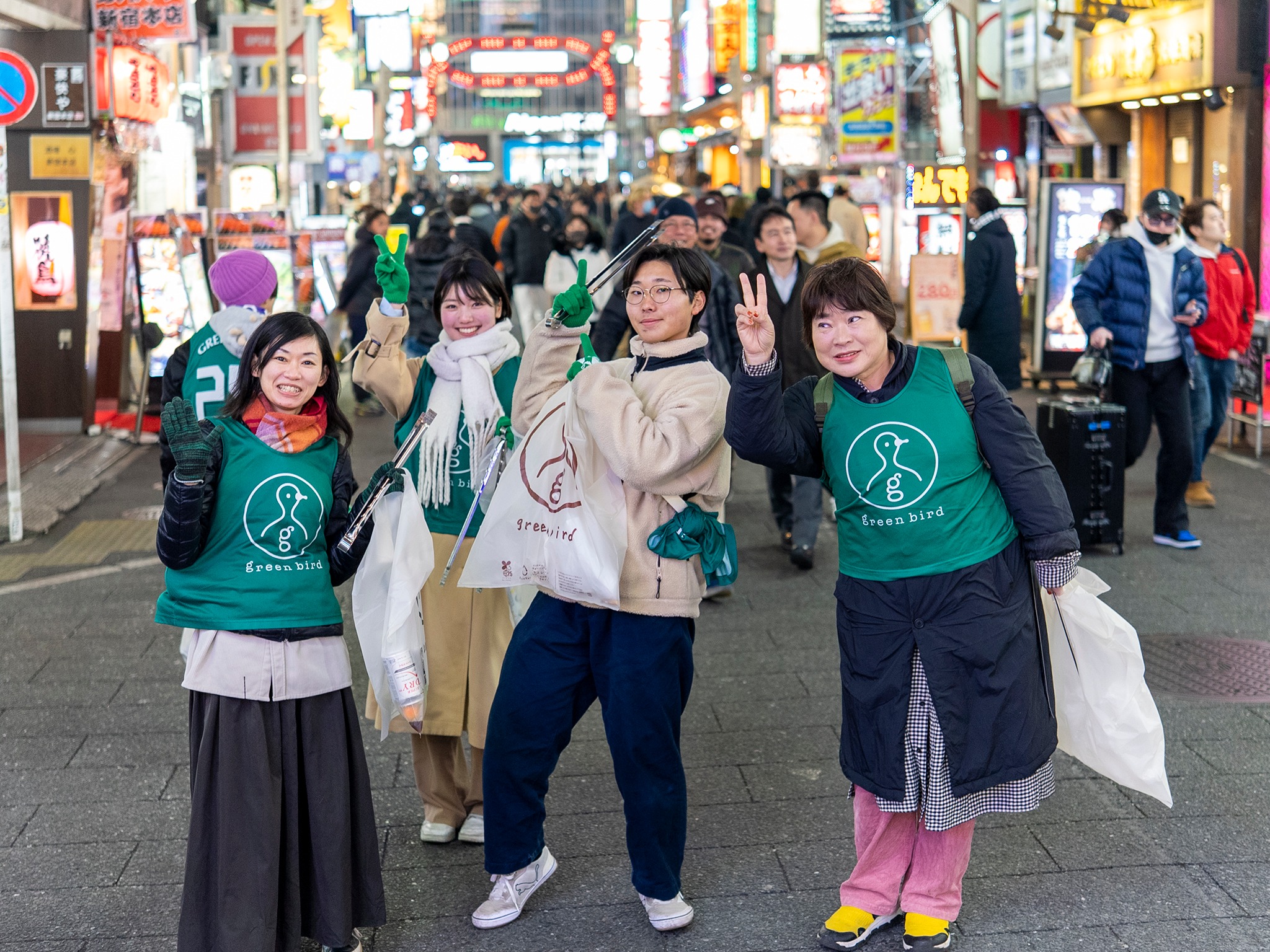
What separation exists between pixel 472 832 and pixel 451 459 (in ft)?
3.76

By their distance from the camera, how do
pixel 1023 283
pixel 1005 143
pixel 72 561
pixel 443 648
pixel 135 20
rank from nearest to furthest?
1. pixel 443 648
2. pixel 72 561
3. pixel 135 20
4. pixel 1023 283
5. pixel 1005 143

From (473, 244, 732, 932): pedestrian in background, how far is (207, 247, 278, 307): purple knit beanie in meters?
1.76

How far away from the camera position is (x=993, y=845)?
14.4 feet

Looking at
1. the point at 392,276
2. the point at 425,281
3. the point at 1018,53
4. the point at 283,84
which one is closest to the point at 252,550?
the point at 392,276

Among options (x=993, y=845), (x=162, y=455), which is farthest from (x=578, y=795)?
(x=162, y=455)

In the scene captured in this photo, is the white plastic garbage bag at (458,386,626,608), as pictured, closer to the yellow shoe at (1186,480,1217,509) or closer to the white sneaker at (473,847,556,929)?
the white sneaker at (473,847,556,929)

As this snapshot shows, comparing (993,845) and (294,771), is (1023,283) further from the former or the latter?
(294,771)

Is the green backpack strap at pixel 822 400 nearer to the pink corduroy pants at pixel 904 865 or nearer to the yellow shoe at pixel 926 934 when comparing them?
the pink corduroy pants at pixel 904 865

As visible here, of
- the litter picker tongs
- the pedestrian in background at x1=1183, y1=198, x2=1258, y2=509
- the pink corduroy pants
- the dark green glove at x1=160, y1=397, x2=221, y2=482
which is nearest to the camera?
the dark green glove at x1=160, y1=397, x2=221, y2=482

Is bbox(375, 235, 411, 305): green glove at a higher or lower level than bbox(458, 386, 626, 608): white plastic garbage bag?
higher

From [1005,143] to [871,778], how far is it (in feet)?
70.6

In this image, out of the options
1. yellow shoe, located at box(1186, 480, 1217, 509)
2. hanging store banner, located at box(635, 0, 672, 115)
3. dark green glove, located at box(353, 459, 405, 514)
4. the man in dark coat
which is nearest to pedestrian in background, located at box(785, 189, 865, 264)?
the man in dark coat

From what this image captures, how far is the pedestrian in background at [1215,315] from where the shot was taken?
335 inches

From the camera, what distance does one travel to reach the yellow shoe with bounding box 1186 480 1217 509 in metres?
9.13
